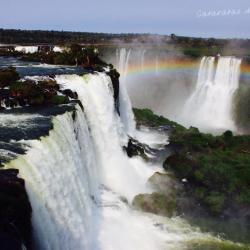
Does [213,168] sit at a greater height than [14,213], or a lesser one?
lesser

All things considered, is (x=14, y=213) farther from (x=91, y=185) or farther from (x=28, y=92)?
(x=28, y=92)

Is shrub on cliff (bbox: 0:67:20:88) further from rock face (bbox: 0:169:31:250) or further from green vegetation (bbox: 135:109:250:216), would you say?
rock face (bbox: 0:169:31:250)

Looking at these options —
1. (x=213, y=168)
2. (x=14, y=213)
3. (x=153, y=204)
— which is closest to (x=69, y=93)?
(x=153, y=204)

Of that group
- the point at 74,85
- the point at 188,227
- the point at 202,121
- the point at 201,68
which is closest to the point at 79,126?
the point at 74,85

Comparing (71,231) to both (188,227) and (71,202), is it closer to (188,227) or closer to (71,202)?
(71,202)

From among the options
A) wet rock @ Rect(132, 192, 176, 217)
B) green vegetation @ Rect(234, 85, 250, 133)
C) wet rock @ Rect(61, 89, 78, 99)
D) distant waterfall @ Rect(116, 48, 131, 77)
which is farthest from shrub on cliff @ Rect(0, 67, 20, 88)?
distant waterfall @ Rect(116, 48, 131, 77)

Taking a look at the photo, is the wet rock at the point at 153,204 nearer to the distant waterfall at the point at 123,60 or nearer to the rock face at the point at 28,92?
the rock face at the point at 28,92
